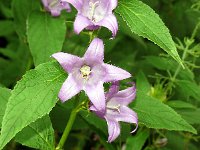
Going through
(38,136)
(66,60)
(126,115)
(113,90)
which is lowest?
(38,136)

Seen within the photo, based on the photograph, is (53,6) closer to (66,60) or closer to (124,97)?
(124,97)

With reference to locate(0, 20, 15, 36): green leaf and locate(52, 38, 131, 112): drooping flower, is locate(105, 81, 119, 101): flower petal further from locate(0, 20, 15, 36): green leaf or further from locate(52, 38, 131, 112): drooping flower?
locate(0, 20, 15, 36): green leaf

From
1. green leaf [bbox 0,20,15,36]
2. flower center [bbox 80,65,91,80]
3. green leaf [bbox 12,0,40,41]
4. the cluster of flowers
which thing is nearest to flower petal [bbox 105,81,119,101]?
the cluster of flowers

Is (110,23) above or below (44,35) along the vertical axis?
above

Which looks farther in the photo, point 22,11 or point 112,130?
point 22,11

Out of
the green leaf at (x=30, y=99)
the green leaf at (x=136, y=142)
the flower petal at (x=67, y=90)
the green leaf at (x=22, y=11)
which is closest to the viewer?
the green leaf at (x=30, y=99)

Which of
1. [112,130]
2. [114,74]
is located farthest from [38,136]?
[114,74]

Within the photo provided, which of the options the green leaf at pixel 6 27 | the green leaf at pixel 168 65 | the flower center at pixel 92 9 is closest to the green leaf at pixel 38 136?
the flower center at pixel 92 9

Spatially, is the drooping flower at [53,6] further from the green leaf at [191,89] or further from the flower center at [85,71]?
the flower center at [85,71]
